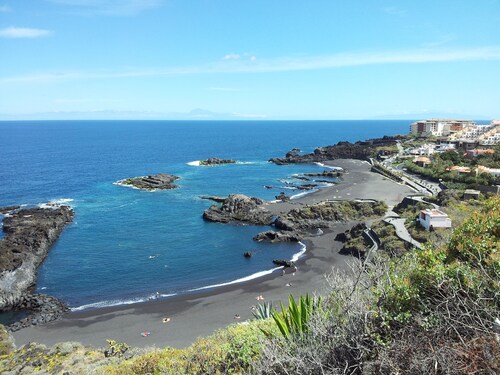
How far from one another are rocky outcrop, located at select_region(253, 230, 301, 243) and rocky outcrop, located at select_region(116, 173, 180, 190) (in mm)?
30585

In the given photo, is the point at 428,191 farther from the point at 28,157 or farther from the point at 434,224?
the point at 28,157

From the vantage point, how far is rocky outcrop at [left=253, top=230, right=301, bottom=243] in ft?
132

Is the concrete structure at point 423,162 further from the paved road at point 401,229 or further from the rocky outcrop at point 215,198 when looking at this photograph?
the rocky outcrop at point 215,198

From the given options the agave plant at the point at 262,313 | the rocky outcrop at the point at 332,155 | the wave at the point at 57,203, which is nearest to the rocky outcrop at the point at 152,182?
the wave at the point at 57,203

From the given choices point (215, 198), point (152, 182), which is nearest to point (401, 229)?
point (215, 198)

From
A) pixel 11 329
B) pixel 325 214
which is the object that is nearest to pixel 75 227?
pixel 11 329

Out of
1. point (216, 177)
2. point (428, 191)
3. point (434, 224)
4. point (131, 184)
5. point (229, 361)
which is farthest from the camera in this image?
point (216, 177)

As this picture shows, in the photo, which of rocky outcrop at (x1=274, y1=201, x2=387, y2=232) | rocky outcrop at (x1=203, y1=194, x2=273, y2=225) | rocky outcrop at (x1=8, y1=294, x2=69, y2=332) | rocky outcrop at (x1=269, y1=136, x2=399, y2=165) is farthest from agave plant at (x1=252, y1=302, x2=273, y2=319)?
rocky outcrop at (x1=269, y1=136, x2=399, y2=165)

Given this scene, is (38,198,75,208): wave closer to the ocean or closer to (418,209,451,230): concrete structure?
the ocean

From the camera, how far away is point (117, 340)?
75.5 feet

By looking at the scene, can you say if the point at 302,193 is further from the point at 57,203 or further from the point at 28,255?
the point at 28,255

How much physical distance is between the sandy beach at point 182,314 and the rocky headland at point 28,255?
2.17 metres

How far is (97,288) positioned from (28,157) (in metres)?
89.4

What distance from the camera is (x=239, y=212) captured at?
49.2 meters
